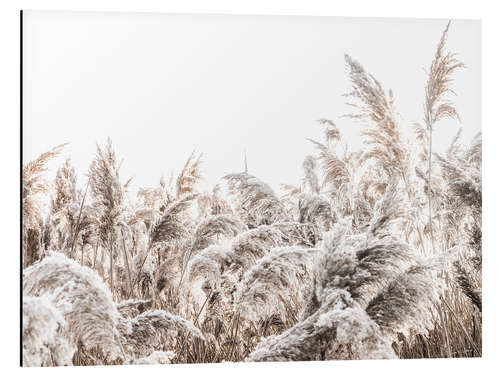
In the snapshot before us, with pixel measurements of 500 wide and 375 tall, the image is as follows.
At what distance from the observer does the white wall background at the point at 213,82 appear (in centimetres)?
376

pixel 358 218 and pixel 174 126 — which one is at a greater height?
pixel 174 126

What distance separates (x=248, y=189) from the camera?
3.88 metres

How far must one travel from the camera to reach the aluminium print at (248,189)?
12.3 ft

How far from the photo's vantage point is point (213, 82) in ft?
12.8

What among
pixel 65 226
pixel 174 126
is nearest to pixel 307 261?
pixel 174 126

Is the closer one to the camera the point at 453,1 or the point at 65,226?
the point at 65,226

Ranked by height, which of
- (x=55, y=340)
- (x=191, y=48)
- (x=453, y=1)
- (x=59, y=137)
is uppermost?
(x=453, y=1)

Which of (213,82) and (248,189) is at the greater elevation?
(213,82)

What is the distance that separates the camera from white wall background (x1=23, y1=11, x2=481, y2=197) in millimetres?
3762

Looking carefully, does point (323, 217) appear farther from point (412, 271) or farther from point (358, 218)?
point (412, 271)

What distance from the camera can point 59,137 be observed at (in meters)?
3.74

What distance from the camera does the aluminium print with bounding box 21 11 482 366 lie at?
3.74 meters

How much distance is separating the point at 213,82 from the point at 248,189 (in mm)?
581
